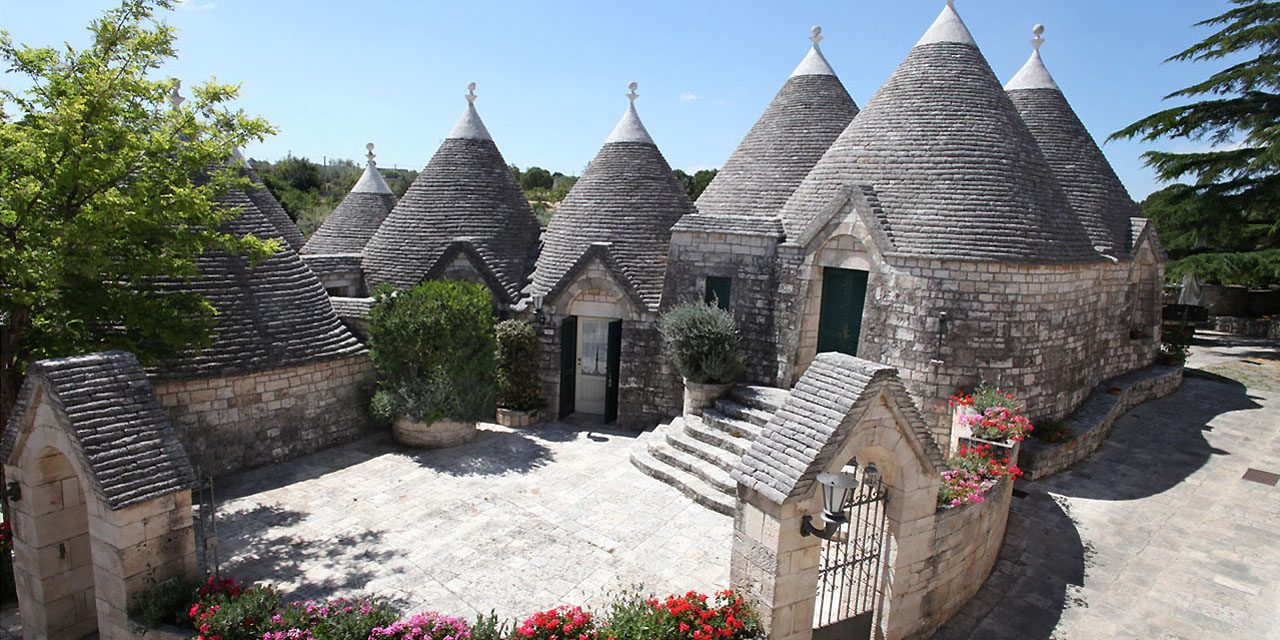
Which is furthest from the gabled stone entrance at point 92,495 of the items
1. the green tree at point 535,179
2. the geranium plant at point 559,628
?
the green tree at point 535,179

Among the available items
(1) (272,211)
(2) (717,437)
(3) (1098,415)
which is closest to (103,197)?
(2) (717,437)

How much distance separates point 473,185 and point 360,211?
571 centimetres

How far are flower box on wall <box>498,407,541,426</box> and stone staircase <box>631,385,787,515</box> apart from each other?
244 cm

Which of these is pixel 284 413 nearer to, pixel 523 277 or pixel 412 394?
pixel 412 394

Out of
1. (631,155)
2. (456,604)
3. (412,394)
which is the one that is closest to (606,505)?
(456,604)

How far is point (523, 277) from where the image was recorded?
15.3m

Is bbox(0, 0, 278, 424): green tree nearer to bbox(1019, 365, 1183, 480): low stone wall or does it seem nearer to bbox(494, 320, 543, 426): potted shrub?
bbox(494, 320, 543, 426): potted shrub

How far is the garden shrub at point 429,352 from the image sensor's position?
11859 millimetres

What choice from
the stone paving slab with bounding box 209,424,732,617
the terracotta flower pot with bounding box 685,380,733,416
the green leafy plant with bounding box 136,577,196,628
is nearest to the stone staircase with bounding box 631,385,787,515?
the terracotta flower pot with bounding box 685,380,733,416

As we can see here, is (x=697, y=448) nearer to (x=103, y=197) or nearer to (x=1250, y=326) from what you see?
(x=103, y=197)

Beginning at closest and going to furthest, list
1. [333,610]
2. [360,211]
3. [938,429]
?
[333,610] → [938,429] → [360,211]

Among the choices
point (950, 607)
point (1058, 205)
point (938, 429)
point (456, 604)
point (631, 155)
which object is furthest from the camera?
point (631, 155)

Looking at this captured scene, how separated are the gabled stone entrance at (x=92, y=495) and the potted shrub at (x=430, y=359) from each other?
15.5 feet

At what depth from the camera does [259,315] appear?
37.4 ft
